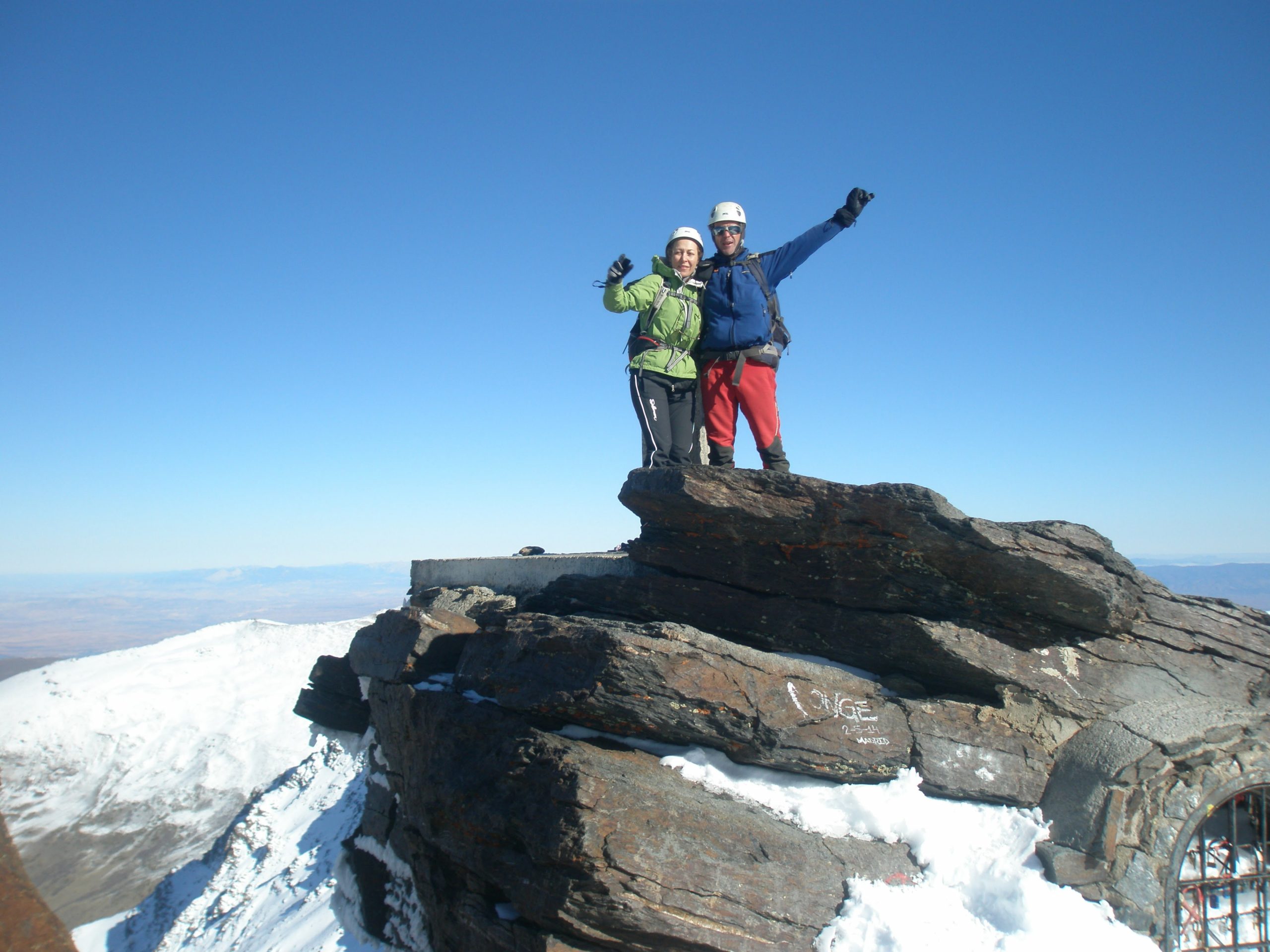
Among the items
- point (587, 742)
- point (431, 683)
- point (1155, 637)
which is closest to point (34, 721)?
point (431, 683)

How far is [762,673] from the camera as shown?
6262mm

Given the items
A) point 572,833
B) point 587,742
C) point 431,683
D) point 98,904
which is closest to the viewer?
point 572,833

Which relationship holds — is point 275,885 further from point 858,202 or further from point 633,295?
point 858,202

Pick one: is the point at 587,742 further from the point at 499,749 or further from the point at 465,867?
the point at 465,867

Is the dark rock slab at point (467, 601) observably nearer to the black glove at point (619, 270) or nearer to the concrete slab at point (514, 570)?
the concrete slab at point (514, 570)

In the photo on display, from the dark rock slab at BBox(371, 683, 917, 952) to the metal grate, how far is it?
8.75 ft

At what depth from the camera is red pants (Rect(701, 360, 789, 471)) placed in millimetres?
8070

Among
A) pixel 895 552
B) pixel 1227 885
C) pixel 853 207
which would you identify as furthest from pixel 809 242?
pixel 1227 885

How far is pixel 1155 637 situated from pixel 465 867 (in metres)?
6.55

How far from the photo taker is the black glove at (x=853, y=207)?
26.2 feet

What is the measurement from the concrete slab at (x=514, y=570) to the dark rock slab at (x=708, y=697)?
1645 millimetres

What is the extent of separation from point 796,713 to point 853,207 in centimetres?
517

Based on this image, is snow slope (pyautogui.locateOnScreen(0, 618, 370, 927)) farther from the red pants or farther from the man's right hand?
the man's right hand

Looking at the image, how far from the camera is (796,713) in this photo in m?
6.20
